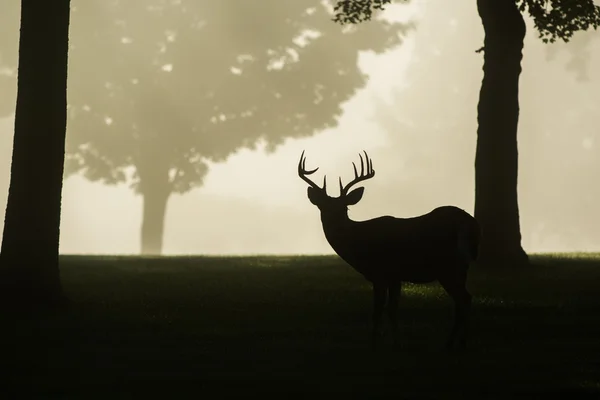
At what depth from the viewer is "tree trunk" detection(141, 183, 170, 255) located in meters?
43.3

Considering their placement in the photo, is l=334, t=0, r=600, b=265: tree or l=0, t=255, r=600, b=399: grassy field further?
l=334, t=0, r=600, b=265: tree

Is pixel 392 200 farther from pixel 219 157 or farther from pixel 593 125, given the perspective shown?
pixel 219 157

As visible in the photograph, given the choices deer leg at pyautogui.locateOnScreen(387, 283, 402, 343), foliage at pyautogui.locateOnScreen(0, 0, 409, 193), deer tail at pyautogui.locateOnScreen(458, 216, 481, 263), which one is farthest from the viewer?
foliage at pyautogui.locateOnScreen(0, 0, 409, 193)

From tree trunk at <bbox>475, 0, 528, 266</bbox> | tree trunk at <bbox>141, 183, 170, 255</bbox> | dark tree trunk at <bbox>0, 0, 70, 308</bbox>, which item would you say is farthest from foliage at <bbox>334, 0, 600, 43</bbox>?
tree trunk at <bbox>141, 183, 170, 255</bbox>

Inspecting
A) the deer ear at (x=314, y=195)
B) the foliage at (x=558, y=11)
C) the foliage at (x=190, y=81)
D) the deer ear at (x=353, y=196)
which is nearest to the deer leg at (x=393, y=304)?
the deer ear at (x=353, y=196)

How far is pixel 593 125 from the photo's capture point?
7238 centimetres

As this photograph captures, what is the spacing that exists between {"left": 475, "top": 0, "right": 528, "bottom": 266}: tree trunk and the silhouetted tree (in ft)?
61.6

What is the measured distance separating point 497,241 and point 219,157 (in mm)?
20374

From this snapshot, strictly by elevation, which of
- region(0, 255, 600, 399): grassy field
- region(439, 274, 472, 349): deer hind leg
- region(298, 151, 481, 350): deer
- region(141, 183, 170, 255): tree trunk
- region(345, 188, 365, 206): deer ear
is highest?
region(141, 183, 170, 255): tree trunk

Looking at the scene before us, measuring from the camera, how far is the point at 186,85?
42.8 m

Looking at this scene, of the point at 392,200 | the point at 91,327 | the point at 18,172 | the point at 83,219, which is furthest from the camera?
the point at 392,200

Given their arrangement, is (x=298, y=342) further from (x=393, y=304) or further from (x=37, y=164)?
(x=37, y=164)

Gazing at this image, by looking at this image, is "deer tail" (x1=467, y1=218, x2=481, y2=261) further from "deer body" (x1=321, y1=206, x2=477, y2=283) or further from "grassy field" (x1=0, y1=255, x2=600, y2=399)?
"grassy field" (x1=0, y1=255, x2=600, y2=399)

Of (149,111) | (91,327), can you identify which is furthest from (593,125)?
(91,327)
